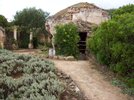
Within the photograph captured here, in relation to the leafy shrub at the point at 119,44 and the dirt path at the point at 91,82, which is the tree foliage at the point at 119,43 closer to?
the leafy shrub at the point at 119,44

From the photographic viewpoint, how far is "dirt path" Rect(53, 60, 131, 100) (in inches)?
480

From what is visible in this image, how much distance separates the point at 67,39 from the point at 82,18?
258cm

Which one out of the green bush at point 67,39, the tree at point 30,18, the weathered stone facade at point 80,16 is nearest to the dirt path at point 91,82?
the green bush at point 67,39

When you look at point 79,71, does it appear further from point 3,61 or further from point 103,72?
point 3,61

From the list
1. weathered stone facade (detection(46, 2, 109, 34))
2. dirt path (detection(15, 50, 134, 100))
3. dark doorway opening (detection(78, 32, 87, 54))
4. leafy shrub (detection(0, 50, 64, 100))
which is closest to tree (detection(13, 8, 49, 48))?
weathered stone facade (detection(46, 2, 109, 34))

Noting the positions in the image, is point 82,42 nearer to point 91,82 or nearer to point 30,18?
point 91,82

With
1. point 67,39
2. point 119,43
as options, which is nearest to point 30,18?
point 67,39

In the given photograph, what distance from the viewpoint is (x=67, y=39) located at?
2212 cm

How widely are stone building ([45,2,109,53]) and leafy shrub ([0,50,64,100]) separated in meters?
8.56

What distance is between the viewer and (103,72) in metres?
16.0

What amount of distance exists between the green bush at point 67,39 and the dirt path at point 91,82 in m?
4.16

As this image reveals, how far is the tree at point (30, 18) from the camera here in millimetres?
40406

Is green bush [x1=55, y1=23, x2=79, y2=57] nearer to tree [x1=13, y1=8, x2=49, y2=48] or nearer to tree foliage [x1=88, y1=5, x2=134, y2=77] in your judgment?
tree foliage [x1=88, y1=5, x2=134, y2=77]

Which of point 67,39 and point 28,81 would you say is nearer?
point 28,81
